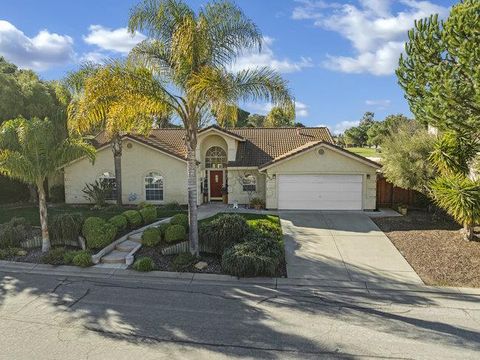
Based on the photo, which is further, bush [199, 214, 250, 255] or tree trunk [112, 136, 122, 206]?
tree trunk [112, 136, 122, 206]

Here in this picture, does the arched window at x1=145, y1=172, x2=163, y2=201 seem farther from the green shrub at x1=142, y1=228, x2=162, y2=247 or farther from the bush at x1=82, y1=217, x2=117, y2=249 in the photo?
the green shrub at x1=142, y1=228, x2=162, y2=247

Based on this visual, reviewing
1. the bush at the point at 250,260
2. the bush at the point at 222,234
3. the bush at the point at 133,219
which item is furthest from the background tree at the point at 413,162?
the bush at the point at 133,219

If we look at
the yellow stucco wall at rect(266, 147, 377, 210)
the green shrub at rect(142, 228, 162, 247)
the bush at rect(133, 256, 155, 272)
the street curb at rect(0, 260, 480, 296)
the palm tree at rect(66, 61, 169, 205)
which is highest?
the palm tree at rect(66, 61, 169, 205)

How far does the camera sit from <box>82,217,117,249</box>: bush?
1233cm

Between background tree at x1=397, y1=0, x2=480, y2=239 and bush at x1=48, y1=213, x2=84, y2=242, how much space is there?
41.6ft

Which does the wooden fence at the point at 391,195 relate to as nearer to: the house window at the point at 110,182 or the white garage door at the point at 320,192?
the white garage door at the point at 320,192

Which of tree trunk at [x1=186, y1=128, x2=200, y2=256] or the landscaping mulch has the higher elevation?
tree trunk at [x1=186, y1=128, x2=200, y2=256]

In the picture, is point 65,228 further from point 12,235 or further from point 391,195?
point 391,195

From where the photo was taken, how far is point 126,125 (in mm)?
11352

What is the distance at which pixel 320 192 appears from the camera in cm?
1981

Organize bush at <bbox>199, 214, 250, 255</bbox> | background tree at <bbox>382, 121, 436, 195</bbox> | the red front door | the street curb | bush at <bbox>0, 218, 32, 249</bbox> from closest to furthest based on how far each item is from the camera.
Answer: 1. the street curb
2. bush at <bbox>199, 214, 250, 255</bbox>
3. bush at <bbox>0, 218, 32, 249</bbox>
4. background tree at <bbox>382, 121, 436, 195</bbox>
5. the red front door

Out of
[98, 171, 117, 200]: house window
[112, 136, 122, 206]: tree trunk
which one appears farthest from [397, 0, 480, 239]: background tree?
[98, 171, 117, 200]: house window

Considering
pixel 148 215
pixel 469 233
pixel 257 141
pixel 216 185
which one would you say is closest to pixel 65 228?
pixel 148 215

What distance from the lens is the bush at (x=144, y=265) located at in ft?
35.4
